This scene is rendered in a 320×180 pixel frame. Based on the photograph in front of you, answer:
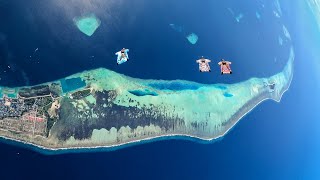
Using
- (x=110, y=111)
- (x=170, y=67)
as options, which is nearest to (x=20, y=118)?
(x=110, y=111)

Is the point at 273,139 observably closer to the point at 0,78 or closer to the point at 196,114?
the point at 196,114

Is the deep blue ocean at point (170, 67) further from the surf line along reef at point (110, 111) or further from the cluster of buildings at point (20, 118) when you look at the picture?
the cluster of buildings at point (20, 118)

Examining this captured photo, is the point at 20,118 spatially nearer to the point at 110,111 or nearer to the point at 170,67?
the point at 110,111

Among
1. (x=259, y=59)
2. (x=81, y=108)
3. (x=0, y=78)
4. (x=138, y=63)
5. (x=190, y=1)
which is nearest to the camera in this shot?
(x=0, y=78)

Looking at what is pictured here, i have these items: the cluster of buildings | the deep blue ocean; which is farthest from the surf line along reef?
the deep blue ocean

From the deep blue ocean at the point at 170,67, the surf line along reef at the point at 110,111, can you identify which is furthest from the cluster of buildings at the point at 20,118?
the deep blue ocean at the point at 170,67

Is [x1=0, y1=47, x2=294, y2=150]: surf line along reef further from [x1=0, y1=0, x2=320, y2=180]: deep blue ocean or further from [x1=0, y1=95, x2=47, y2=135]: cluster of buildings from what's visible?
[x1=0, y1=0, x2=320, y2=180]: deep blue ocean

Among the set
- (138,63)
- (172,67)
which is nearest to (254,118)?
(172,67)
